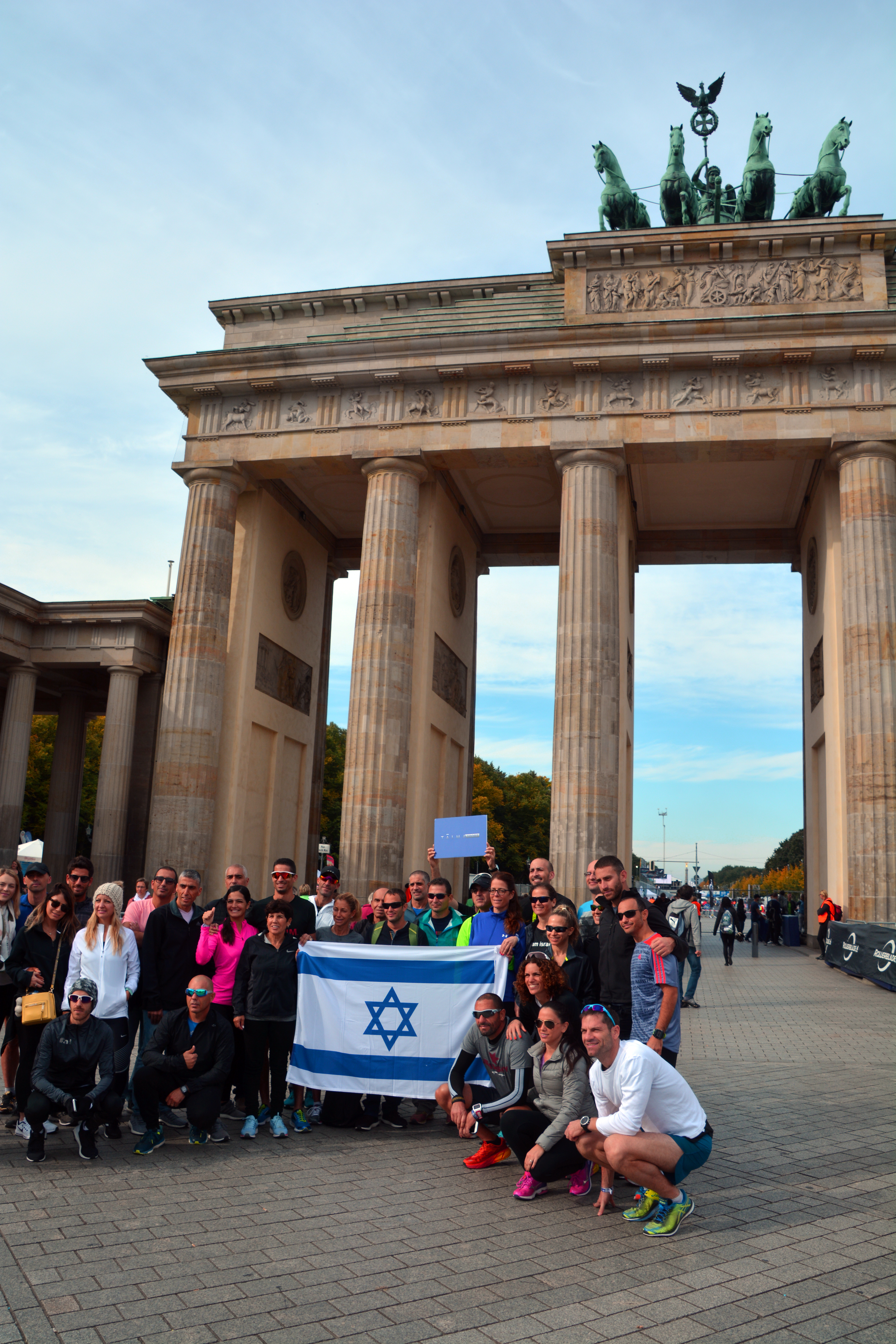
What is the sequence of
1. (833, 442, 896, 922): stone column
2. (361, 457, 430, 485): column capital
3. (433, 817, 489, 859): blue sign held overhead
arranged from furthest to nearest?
(361, 457, 430, 485): column capital
(833, 442, 896, 922): stone column
(433, 817, 489, 859): blue sign held overhead

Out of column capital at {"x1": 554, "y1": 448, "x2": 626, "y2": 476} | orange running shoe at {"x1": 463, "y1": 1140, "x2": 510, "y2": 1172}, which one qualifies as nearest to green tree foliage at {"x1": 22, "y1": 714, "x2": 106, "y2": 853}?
column capital at {"x1": 554, "y1": 448, "x2": 626, "y2": 476}

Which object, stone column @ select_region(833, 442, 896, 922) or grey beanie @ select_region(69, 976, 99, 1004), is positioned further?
stone column @ select_region(833, 442, 896, 922)

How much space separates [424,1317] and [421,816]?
22.3 meters

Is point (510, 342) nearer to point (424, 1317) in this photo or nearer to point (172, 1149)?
point (172, 1149)

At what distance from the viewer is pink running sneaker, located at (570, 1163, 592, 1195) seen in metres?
6.65

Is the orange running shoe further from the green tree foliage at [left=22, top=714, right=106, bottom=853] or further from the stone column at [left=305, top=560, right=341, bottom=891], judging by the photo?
the green tree foliage at [left=22, top=714, right=106, bottom=853]

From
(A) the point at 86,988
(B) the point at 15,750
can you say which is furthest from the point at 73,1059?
(B) the point at 15,750

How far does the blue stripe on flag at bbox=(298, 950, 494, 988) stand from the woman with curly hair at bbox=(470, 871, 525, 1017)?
184mm

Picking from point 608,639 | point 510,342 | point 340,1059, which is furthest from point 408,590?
point 340,1059

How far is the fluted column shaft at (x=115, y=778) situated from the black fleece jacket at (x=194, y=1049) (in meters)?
24.4

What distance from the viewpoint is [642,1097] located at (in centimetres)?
582

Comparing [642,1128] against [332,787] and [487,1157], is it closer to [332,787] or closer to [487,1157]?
[487,1157]

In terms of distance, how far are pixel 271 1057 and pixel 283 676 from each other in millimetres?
22377

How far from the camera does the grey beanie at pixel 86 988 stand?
745cm
